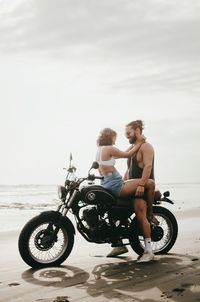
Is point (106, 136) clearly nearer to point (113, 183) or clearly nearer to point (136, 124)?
point (136, 124)

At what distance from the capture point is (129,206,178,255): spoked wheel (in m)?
6.45

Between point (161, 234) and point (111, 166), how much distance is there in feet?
4.58

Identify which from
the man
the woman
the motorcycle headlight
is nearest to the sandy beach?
the man

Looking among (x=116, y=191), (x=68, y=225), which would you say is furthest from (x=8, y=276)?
(x=116, y=191)

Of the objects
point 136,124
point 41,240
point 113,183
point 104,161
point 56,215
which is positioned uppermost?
point 136,124

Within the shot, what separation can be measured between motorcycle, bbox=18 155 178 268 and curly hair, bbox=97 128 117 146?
0.51 meters

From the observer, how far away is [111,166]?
6188 millimetres

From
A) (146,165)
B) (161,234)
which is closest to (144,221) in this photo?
(161,234)

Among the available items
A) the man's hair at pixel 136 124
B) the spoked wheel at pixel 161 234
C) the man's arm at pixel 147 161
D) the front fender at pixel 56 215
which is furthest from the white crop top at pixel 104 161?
the spoked wheel at pixel 161 234

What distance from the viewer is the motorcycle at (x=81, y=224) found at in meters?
5.71

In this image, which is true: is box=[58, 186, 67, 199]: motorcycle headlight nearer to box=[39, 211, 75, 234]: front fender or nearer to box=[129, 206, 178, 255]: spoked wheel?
box=[39, 211, 75, 234]: front fender

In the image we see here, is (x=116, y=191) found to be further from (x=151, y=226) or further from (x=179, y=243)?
(x=179, y=243)

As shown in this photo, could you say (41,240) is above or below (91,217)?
below

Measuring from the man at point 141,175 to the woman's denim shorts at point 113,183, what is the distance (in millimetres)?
288
